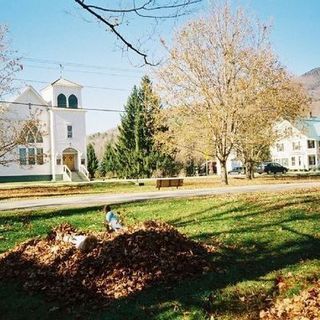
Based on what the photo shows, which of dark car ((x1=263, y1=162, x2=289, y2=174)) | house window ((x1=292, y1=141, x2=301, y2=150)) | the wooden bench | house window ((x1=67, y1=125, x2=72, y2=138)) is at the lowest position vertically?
the wooden bench

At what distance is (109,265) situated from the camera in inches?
339

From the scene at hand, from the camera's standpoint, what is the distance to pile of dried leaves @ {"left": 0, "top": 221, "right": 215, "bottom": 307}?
8008 mm

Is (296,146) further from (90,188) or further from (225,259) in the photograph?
(225,259)

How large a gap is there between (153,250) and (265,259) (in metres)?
2.32

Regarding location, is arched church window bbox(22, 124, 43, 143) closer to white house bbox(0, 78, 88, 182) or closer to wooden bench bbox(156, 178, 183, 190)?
wooden bench bbox(156, 178, 183, 190)

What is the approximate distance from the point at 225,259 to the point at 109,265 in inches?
94.2

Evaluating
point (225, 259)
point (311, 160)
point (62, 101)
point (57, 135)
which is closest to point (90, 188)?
point (57, 135)

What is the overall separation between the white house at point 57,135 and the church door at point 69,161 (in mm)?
181

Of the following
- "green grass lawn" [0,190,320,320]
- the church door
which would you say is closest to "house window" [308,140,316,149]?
the church door

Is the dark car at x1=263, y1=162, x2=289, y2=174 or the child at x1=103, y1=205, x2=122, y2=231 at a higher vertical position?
the dark car at x1=263, y1=162, x2=289, y2=174

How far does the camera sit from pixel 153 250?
898 centimetres

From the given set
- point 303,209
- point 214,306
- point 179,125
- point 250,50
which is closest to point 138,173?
point 179,125

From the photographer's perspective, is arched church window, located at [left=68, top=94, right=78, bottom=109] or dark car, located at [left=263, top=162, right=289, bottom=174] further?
dark car, located at [left=263, top=162, right=289, bottom=174]

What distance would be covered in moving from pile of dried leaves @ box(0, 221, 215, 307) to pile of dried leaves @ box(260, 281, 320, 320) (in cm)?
199
